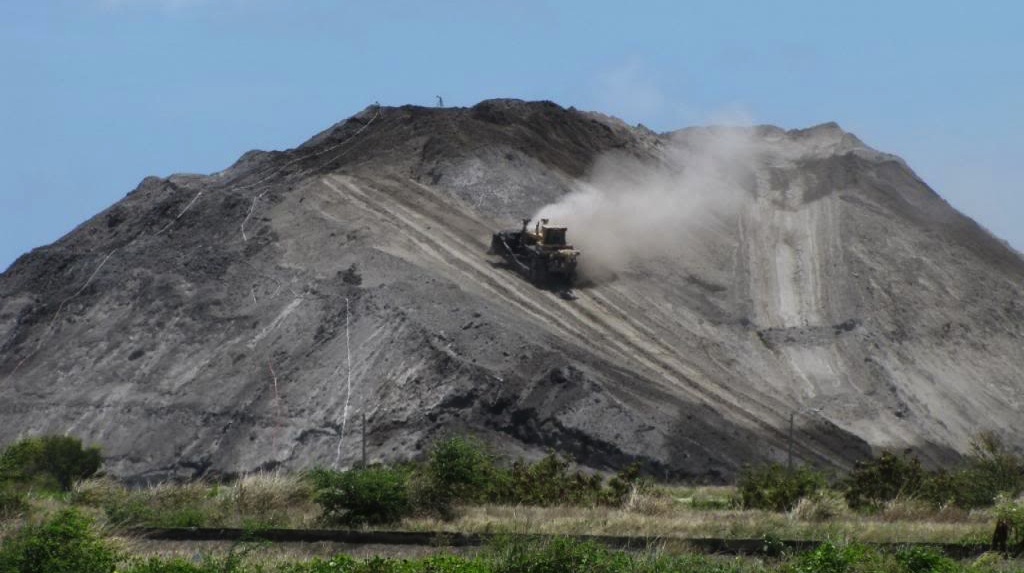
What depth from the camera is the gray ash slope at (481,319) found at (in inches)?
2082

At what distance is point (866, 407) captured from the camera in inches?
2382

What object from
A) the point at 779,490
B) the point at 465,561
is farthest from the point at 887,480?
the point at 465,561

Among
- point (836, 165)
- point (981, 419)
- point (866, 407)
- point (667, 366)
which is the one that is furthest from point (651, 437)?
point (836, 165)

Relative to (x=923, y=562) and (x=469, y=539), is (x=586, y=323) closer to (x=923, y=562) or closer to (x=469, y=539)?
(x=469, y=539)

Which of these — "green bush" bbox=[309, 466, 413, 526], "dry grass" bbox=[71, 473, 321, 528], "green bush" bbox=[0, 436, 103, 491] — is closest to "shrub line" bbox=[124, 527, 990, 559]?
"dry grass" bbox=[71, 473, 321, 528]

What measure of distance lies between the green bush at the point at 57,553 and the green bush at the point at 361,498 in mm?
7383

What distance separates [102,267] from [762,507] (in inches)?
1588

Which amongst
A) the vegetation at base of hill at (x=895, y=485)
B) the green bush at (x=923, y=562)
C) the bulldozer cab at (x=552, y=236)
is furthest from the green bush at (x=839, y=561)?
the bulldozer cab at (x=552, y=236)

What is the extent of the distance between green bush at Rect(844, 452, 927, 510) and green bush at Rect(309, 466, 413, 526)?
10323mm

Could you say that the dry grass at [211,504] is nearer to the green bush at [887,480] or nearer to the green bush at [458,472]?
the green bush at [458,472]

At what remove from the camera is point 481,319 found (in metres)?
56.6

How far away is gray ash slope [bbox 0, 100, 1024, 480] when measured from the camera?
52875 mm

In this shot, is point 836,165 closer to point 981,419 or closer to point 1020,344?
point 1020,344

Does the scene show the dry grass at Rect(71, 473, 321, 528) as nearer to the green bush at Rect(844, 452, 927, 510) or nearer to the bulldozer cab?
the green bush at Rect(844, 452, 927, 510)
